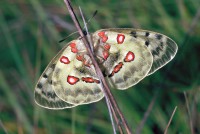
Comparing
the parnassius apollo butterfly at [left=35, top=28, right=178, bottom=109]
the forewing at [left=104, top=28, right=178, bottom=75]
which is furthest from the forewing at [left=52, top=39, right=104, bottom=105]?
the forewing at [left=104, top=28, right=178, bottom=75]

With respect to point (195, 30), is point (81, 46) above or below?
above

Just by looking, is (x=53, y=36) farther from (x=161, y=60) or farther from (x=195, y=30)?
(x=161, y=60)

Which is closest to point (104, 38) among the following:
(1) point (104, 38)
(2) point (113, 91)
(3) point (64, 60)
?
(1) point (104, 38)

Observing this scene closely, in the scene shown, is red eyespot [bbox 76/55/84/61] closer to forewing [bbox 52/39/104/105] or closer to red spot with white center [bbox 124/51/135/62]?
forewing [bbox 52/39/104/105]

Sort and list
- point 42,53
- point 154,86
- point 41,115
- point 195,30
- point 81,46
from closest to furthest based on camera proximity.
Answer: point 81,46
point 41,115
point 154,86
point 195,30
point 42,53

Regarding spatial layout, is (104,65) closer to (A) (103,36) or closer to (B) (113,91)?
(A) (103,36)

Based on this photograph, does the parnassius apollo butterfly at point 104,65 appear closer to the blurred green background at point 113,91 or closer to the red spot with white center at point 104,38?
the red spot with white center at point 104,38

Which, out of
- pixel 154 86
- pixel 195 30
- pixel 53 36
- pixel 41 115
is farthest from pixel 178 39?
pixel 41 115

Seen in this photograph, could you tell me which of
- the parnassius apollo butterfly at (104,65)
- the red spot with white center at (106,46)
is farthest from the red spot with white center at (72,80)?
the red spot with white center at (106,46)
